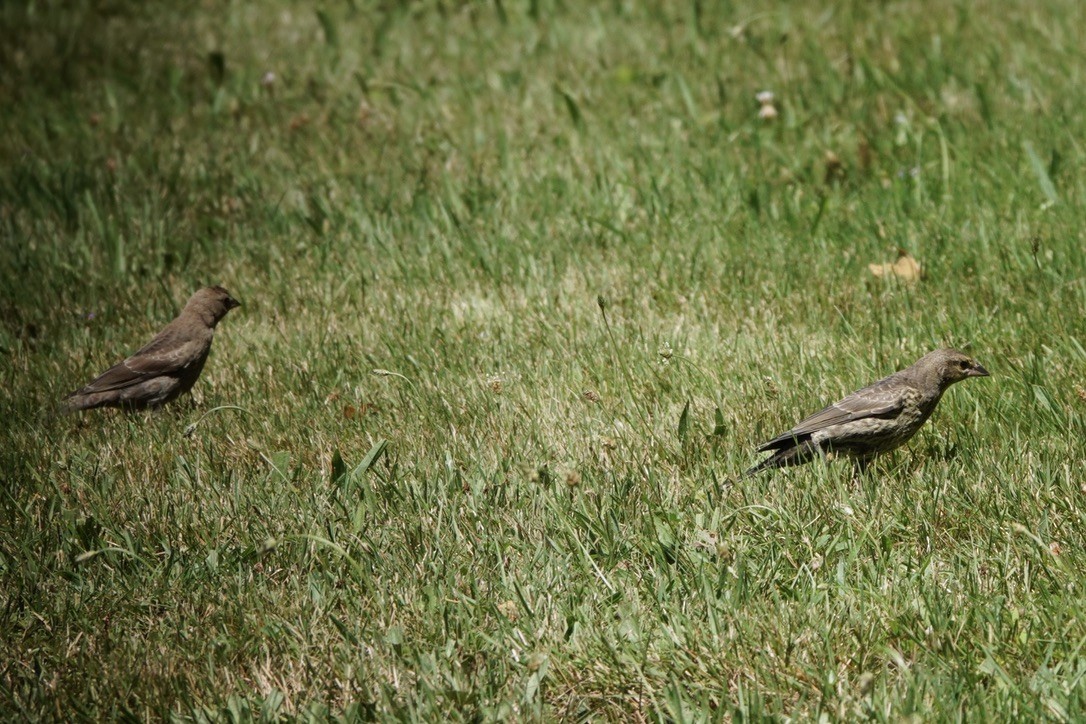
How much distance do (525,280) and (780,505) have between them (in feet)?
7.88

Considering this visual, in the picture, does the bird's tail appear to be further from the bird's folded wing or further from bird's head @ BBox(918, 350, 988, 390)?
the bird's folded wing

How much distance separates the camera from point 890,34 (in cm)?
814

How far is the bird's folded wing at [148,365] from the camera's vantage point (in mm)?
5262

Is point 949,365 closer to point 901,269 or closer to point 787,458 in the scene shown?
point 787,458

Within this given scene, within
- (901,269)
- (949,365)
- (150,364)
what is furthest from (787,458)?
(150,364)

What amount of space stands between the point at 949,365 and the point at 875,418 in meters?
0.44

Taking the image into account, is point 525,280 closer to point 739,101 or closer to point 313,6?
point 739,101

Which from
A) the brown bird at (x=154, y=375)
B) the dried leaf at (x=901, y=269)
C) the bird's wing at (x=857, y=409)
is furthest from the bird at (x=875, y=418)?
the brown bird at (x=154, y=375)

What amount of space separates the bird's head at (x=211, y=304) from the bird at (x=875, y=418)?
8.92 feet

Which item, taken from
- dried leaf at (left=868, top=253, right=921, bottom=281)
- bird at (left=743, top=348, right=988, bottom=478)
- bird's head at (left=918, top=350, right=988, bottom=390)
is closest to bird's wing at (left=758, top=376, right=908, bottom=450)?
bird at (left=743, top=348, right=988, bottom=478)

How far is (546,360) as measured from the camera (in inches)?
209

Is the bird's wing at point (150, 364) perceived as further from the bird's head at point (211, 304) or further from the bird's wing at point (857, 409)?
the bird's wing at point (857, 409)

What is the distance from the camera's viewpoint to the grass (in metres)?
3.47

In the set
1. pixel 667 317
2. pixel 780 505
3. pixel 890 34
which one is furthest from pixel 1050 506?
pixel 890 34
